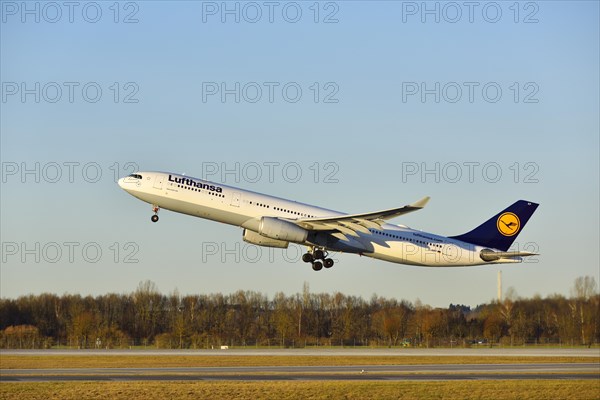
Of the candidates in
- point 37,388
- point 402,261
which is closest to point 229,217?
point 402,261

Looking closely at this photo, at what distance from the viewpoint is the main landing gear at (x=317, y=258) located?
58.5 m

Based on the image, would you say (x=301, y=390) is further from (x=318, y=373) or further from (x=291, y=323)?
(x=291, y=323)

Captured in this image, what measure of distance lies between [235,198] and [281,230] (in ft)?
10.7

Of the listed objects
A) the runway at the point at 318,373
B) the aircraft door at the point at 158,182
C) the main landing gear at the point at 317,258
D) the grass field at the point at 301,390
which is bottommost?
the grass field at the point at 301,390

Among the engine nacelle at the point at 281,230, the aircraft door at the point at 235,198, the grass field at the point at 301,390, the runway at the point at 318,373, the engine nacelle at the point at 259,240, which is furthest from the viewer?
the engine nacelle at the point at 259,240

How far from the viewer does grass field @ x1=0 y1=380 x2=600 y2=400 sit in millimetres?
43031

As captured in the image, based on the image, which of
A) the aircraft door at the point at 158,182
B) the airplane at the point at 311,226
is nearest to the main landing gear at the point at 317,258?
the airplane at the point at 311,226

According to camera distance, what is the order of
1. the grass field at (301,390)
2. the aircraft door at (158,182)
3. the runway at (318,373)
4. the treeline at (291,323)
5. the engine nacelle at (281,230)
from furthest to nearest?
the treeline at (291,323), the aircraft door at (158,182), the engine nacelle at (281,230), the runway at (318,373), the grass field at (301,390)

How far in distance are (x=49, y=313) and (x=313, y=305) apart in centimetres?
2849

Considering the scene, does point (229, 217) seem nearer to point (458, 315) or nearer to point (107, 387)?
point (107, 387)

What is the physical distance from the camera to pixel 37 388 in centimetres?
4488

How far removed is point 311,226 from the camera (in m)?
55.8

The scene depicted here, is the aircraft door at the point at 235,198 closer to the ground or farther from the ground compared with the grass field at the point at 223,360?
farther from the ground

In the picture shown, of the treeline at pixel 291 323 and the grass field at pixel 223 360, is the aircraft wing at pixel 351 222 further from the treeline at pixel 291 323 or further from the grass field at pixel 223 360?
the treeline at pixel 291 323
